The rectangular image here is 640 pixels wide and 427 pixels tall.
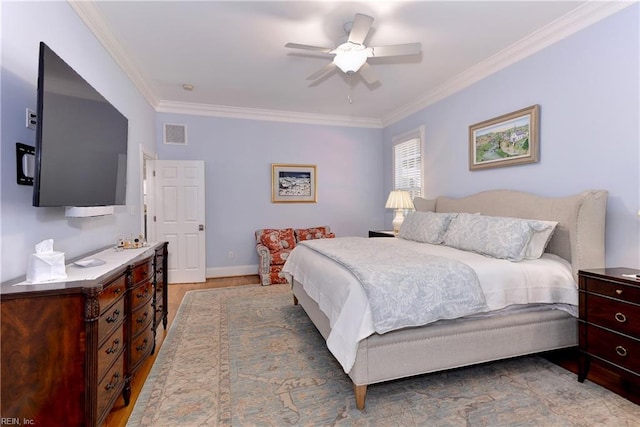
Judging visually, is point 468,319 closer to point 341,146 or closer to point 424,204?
point 424,204

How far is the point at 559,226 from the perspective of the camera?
2648 millimetres

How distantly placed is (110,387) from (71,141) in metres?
1.39

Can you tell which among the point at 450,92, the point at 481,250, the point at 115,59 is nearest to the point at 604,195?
the point at 481,250

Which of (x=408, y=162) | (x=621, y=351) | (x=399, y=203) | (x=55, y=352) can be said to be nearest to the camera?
(x=55, y=352)

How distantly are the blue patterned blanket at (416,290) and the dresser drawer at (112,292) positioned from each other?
1.40 m

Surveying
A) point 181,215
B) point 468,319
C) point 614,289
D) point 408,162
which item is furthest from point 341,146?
point 614,289

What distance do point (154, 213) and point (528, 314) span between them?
190 inches

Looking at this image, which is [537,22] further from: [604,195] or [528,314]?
[528,314]

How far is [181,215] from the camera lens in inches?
192

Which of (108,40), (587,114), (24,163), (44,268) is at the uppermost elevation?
(108,40)

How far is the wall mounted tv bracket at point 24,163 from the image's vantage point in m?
1.65

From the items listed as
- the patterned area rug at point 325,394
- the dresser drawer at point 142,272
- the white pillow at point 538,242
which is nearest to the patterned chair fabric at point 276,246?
the patterned area rug at point 325,394

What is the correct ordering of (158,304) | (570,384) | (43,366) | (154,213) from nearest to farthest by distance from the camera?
1. (43,366)
2. (570,384)
3. (158,304)
4. (154,213)

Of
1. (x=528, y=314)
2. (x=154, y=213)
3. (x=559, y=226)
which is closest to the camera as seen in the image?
(x=528, y=314)
